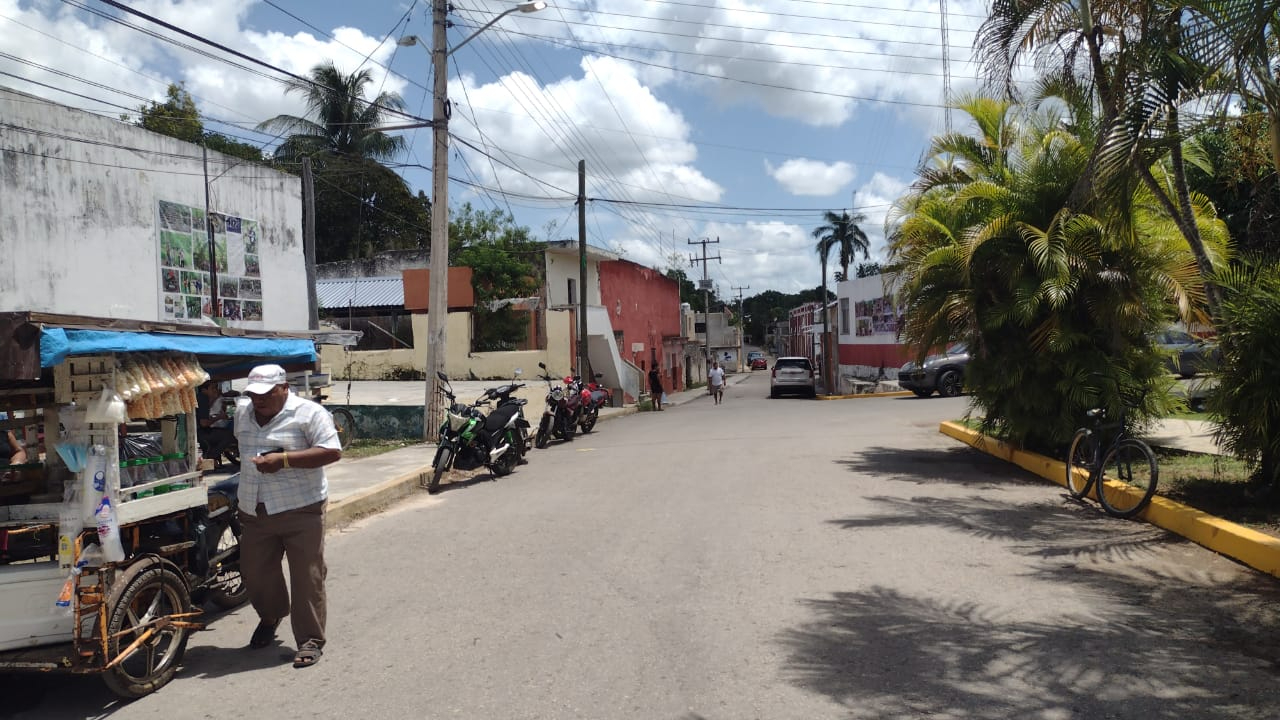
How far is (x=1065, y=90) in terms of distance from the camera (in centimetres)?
935

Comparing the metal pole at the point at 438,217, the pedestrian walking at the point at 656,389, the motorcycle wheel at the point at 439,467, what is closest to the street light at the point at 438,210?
the metal pole at the point at 438,217

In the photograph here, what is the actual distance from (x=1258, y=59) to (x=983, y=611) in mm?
3900

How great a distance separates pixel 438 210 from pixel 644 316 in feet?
A: 89.0

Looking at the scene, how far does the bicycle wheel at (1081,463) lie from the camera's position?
886 cm

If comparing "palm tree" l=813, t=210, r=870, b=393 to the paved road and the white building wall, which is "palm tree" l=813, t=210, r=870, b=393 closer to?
the white building wall

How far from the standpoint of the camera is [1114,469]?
8781 millimetres

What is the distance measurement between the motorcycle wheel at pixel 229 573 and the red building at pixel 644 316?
2713 centimetres

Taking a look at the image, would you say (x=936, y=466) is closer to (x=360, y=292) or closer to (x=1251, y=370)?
(x=1251, y=370)

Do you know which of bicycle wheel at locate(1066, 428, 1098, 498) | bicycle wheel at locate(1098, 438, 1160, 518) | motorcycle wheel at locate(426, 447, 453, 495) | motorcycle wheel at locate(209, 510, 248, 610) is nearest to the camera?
motorcycle wheel at locate(209, 510, 248, 610)

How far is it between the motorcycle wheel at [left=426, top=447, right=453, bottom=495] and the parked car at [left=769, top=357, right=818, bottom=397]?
77.5 feet

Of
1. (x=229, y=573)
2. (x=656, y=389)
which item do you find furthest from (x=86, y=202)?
(x=656, y=389)

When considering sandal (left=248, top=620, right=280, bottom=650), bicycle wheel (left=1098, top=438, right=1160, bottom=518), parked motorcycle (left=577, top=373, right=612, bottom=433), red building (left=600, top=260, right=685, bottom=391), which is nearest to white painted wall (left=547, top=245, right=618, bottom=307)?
red building (left=600, top=260, right=685, bottom=391)

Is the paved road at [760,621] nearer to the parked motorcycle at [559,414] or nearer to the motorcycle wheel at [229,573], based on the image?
the motorcycle wheel at [229,573]

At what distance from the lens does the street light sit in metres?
14.7
